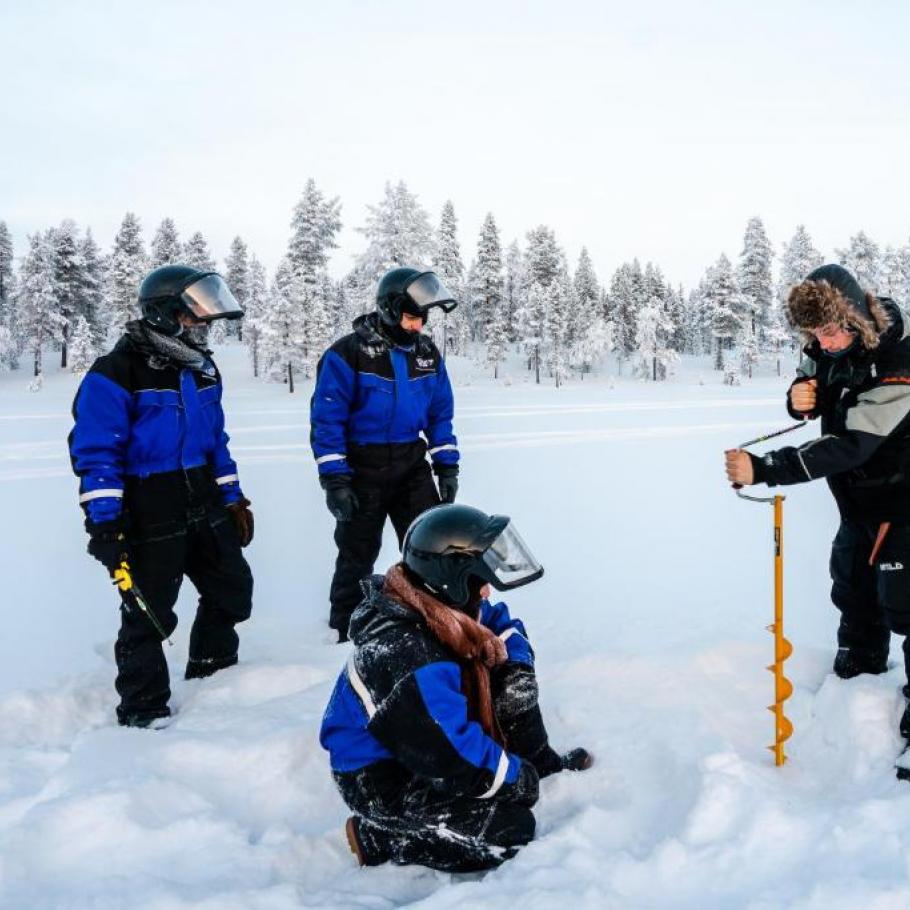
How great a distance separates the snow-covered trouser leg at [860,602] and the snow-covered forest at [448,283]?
114ft

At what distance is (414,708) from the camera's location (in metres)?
2.59

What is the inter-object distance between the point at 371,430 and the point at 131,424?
1.57 m

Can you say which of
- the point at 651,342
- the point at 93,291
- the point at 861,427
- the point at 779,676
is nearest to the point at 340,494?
the point at 779,676

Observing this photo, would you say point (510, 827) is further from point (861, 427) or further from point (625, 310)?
point (625, 310)

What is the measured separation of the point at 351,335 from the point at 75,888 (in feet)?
11.1

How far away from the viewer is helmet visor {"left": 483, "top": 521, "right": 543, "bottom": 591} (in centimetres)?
274

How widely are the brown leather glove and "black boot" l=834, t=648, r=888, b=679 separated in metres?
3.54

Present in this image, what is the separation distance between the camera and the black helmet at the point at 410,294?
4777 mm

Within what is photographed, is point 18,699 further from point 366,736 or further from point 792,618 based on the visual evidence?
point 792,618

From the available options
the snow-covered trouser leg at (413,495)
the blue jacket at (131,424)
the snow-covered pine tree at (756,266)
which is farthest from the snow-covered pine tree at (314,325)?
the blue jacket at (131,424)

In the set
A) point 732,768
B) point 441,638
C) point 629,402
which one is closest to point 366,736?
point 441,638

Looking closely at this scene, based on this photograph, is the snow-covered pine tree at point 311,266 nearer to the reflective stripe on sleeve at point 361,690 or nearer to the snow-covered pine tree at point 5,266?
the snow-covered pine tree at point 5,266

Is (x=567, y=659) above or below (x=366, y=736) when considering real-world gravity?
below

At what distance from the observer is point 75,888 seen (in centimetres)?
263
